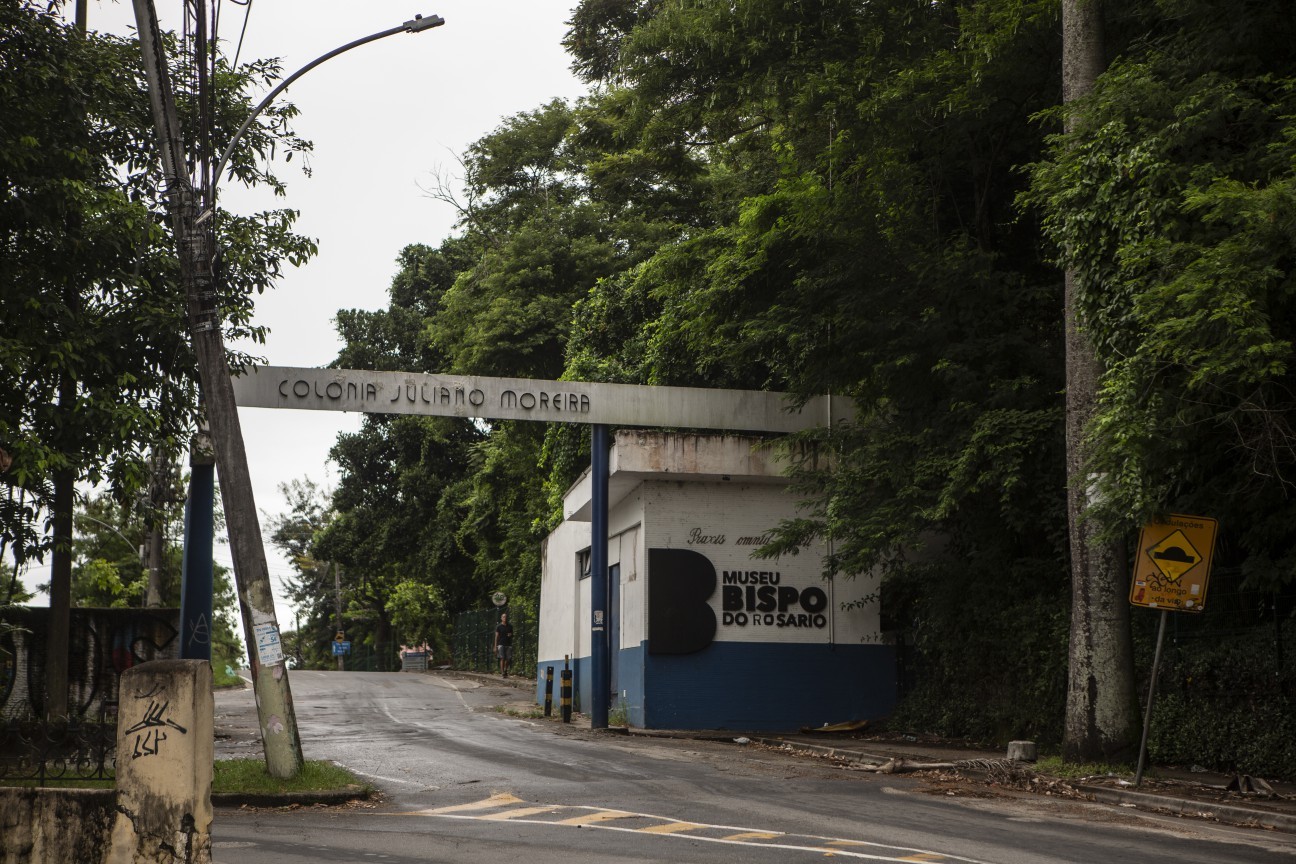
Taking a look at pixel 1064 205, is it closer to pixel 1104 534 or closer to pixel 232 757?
pixel 1104 534

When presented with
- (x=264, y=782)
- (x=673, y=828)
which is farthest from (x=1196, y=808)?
(x=264, y=782)

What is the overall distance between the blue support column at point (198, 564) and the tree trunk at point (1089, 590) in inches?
463

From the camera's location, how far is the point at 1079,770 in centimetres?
1452

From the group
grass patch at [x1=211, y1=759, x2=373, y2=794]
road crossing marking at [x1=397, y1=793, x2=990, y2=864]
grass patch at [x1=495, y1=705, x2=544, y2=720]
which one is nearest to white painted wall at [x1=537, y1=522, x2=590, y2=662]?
grass patch at [x1=495, y1=705, x2=544, y2=720]

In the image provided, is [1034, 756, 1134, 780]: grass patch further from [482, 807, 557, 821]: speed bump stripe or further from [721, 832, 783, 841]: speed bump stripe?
[482, 807, 557, 821]: speed bump stripe

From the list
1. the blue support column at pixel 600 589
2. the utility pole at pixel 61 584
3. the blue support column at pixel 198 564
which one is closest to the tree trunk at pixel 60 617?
the utility pole at pixel 61 584

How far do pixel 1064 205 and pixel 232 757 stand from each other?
39.6 ft

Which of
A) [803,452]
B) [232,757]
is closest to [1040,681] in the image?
[803,452]

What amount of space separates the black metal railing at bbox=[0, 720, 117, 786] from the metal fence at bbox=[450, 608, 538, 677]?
27738mm

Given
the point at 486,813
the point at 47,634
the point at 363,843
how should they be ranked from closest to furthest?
the point at 363,843
the point at 486,813
the point at 47,634

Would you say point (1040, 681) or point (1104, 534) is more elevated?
point (1104, 534)

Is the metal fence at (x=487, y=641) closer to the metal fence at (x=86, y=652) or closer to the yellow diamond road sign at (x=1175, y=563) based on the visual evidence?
the metal fence at (x=86, y=652)

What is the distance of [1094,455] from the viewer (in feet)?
45.8

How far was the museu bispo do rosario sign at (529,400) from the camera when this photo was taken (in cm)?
2083
